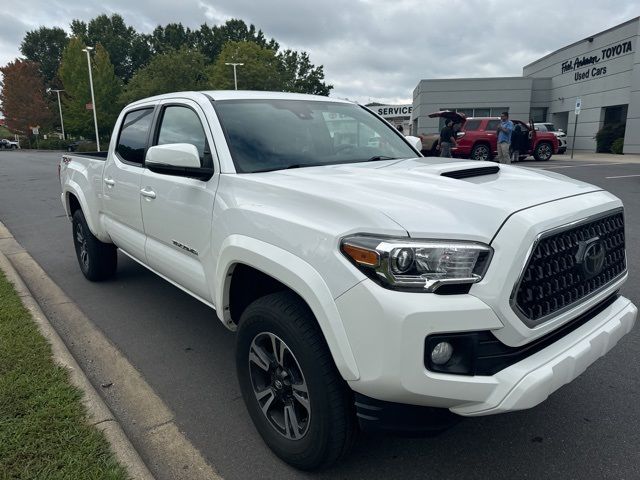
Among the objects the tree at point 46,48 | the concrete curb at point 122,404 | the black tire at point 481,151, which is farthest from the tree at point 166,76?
the tree at point 46,48

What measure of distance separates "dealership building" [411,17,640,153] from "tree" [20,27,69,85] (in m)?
71.9

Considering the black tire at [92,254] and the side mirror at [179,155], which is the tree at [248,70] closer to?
the black tire at [92,254]

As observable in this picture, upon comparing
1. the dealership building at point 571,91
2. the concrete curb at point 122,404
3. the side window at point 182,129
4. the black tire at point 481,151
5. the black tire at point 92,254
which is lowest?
the concrete curb at point 122,404

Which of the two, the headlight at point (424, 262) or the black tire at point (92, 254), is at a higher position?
the headlight at point (424, 262)

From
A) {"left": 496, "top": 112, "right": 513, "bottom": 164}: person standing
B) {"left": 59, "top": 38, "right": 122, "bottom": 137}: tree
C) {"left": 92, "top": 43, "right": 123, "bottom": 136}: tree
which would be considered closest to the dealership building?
{"left": 496, "top": 112, "right": 513, "bottom": 164}: person standing

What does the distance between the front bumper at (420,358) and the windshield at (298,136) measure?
135 centimetres

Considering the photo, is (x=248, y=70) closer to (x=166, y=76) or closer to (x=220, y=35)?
(x=166, y=76)

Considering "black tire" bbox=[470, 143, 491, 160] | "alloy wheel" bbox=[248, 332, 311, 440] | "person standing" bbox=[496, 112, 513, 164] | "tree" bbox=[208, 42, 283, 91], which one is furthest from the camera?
"tree" bbox=[208, 42, 283, 91]

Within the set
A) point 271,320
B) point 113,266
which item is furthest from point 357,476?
point 113,266

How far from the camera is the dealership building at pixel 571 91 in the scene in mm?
27250

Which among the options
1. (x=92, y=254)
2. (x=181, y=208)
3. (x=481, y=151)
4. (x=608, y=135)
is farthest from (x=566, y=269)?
(x=608, y=135)

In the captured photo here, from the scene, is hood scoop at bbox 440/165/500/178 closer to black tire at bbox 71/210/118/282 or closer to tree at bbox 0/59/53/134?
black tire at bbox 71/210/118/282

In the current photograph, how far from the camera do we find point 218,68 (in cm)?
4691

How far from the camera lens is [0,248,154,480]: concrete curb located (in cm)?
243
